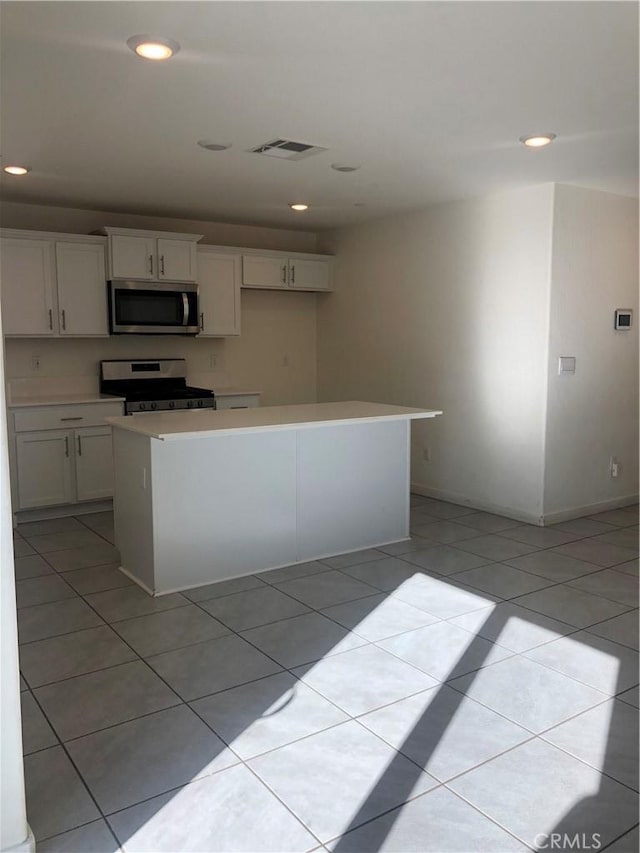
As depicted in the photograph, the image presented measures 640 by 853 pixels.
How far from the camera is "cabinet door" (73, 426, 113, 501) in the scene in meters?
5.28

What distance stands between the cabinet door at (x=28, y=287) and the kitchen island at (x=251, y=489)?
177 centimetres

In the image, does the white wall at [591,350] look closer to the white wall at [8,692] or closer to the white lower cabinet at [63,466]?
the white lower cabinet at [63,466]

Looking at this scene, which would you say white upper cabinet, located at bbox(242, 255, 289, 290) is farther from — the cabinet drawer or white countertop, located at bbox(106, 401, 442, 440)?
white countertop, located at bbox(106, 401, 442, 440)

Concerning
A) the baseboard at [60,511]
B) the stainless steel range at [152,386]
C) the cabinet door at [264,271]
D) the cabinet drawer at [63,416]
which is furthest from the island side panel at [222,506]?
the cabinet door at [264,271]

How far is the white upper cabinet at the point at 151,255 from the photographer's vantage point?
215 inches

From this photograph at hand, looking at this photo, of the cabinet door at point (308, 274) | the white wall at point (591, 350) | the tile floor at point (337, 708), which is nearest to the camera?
the tile floor at point (337, 708)

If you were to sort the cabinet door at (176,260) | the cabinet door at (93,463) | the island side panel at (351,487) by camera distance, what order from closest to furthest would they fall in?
1. the island side panel at (351,487)
2. the cabinet door at (93,463)
3. the cabinet door at (176,260)

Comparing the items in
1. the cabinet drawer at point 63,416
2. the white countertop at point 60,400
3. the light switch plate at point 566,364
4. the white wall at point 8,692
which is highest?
the light switch plate at point 566,364

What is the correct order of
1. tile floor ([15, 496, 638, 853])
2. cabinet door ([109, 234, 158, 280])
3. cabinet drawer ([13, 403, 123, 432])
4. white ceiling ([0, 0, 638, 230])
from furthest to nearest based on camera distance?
cabinet door ([109, 234, 158, 280]) < cabinet drawer ([13, 403, 123, 432]) < white ceiling ([0, 0, 638, 230]) < tile floor ([15, 496, 638, 853])

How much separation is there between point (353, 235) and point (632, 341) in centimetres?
266

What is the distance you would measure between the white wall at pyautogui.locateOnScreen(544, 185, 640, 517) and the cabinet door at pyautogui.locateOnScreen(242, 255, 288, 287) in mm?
2619

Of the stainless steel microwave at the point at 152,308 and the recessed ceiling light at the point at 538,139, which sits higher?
the recessed ceiling light at the point at 538,139

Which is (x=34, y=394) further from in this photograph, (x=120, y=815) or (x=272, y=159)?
(x=120, y=815)

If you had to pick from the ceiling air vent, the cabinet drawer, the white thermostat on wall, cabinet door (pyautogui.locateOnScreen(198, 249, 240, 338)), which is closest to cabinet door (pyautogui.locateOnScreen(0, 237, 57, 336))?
the cabinet drawer
